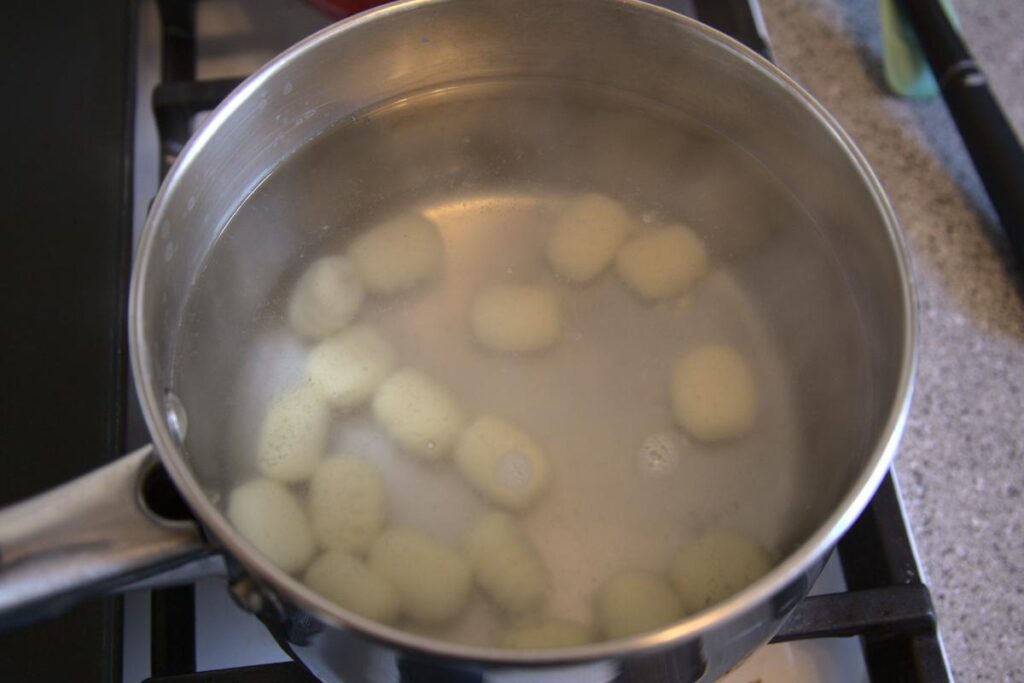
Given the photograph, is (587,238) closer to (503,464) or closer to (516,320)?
(516,320)

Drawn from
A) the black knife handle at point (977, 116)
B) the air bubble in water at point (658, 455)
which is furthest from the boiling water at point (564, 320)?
the black knife handle at point (977, 116)

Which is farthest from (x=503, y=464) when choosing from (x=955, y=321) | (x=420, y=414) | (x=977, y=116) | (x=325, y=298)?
(x=977, y=116)

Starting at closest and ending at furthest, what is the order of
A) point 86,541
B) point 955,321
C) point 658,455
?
point 86,541 → point 658,455 → point 955,321

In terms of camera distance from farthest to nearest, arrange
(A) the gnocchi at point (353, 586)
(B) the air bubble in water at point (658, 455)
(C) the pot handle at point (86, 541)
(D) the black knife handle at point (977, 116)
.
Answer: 1. (D) the black knife handle at point (977, 116)
2. (B) the air bubble in water at point (658, 455)
3. (A) the gnocchi at point (353, 586)
4. (C) the pot handle at point (86, 541)

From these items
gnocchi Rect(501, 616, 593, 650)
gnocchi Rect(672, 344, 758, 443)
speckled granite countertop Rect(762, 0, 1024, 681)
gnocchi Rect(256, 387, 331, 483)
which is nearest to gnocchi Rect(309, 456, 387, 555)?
gnocchi Rect(256, 387, 331, 483)

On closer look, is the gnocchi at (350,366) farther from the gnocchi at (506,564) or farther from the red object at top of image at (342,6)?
the red object at top of image at (342,6)

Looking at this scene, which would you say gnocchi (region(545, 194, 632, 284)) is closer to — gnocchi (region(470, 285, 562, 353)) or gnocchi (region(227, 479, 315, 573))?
gnocchi (region(470, 285, 562, 353))

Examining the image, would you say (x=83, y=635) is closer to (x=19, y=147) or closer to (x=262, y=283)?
(x=262, y=283)
